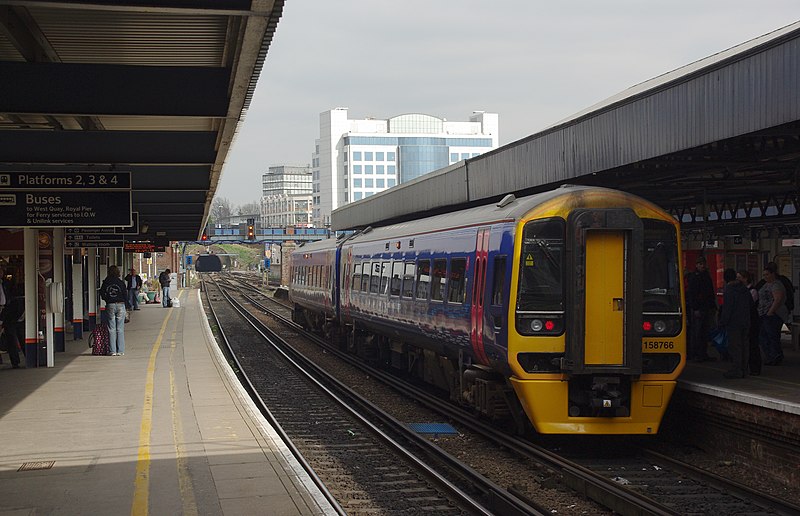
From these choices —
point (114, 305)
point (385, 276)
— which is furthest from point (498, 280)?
point (114, 305)

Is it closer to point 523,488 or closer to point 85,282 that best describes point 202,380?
point 523,488

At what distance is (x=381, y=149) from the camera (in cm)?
12244

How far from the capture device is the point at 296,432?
41.5 feet

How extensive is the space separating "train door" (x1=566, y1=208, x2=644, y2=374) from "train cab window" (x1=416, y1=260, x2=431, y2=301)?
4.08m

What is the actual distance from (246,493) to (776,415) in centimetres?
517

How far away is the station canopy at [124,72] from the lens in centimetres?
737

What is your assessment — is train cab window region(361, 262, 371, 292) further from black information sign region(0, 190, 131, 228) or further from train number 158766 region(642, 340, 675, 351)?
train number 158766 region(642, 340, 675, 351)

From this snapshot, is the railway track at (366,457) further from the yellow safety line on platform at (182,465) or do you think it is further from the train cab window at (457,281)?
the train cab window at (457,281)

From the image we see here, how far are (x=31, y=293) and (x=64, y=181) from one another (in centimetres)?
376

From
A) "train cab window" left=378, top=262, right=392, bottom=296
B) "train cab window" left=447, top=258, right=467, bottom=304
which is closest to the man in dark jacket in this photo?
"train cab window" left=447, top=258, right=467, bottom=304

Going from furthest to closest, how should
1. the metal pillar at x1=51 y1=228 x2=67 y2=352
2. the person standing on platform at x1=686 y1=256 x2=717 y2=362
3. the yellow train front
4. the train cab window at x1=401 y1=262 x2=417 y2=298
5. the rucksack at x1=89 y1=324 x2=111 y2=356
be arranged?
the rucksack at x1=89 y1=324 x2=111 y2=356 → the metal pillar at x1=51 y1=228 x2=67 y2=352 → the train cab window at x1=401 y1=262 x2=417 y2=298 → the person standing on platform at x1=686 y1=256 x2=717 y2=362 → the yellow train front

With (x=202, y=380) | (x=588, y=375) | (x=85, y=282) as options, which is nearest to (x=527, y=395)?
(x=588, y=375)

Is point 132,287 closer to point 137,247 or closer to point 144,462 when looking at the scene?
point 137,247

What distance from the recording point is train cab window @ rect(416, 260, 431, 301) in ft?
46.4
